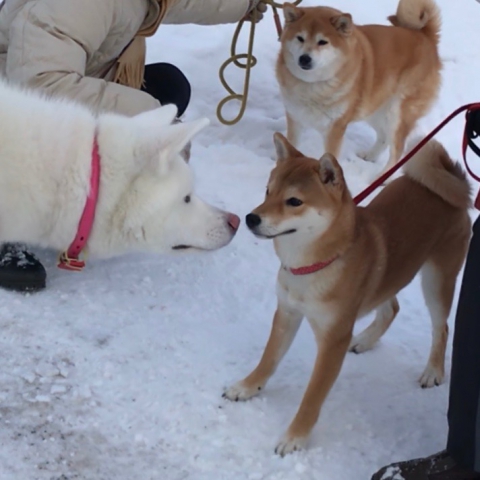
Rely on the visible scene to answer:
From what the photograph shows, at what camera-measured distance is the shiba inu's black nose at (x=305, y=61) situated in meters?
4.31

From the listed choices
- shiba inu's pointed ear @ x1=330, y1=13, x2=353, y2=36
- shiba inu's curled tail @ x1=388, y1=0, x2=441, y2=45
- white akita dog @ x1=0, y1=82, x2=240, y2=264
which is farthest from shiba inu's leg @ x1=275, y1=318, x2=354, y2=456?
shiba inu's curled tail @ x1=388, y1=0, x2=441, y2=45

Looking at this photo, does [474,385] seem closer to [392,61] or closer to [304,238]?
[304,238]

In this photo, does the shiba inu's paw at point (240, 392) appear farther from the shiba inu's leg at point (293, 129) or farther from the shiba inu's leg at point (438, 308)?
the shiba inu's leg at point (293, 129)

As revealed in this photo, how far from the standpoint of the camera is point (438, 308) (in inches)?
107

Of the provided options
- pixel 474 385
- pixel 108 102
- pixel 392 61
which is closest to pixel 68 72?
pixel 108 102

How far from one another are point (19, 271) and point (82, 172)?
1.06 m

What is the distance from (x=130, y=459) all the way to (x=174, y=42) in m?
3.88

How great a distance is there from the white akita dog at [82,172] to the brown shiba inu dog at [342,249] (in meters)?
0.40

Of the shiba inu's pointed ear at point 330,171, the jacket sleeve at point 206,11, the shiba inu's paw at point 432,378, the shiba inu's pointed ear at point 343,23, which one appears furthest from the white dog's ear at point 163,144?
the shiba inu's pointed ear at point 343,23

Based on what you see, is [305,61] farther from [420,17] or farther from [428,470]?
[428,470]

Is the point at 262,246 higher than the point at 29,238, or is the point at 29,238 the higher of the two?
the point at 29,238

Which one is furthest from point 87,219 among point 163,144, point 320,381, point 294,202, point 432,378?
point 432,378

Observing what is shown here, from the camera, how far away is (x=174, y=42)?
5.38 meters

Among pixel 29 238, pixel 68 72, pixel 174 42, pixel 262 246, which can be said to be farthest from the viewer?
pixel 174 42
